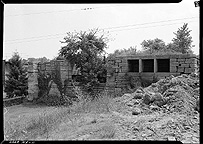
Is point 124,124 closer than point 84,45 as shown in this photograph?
Yes

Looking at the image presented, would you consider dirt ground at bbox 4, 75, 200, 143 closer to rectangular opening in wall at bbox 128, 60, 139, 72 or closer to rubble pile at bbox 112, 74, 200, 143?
rubble pile at bbox 112, 74, 200, 143

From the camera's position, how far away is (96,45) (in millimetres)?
7121

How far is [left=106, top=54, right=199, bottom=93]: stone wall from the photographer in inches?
207

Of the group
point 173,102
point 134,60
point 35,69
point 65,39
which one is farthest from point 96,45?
point 173,102

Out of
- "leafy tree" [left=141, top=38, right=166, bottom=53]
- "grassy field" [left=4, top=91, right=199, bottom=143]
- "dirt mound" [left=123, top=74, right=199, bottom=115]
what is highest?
"leafy tree" [left=141, top=38, right=166, bottom=53]

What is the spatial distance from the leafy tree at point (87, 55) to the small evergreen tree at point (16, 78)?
208cm

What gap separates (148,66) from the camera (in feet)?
19.9

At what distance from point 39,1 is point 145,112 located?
208 cm

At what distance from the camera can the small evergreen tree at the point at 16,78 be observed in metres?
7.48

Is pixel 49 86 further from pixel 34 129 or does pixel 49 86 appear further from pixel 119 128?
pixel 119 128

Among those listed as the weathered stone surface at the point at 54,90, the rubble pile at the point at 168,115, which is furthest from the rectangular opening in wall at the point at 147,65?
the weathered stone surface at the point at 54,90

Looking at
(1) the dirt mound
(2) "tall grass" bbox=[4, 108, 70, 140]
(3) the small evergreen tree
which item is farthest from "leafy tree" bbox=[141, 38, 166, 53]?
(2) "tall grass" bbox=[4, 108, 70, 140]

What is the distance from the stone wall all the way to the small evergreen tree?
3.92m

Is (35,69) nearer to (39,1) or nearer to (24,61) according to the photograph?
(24,61)
